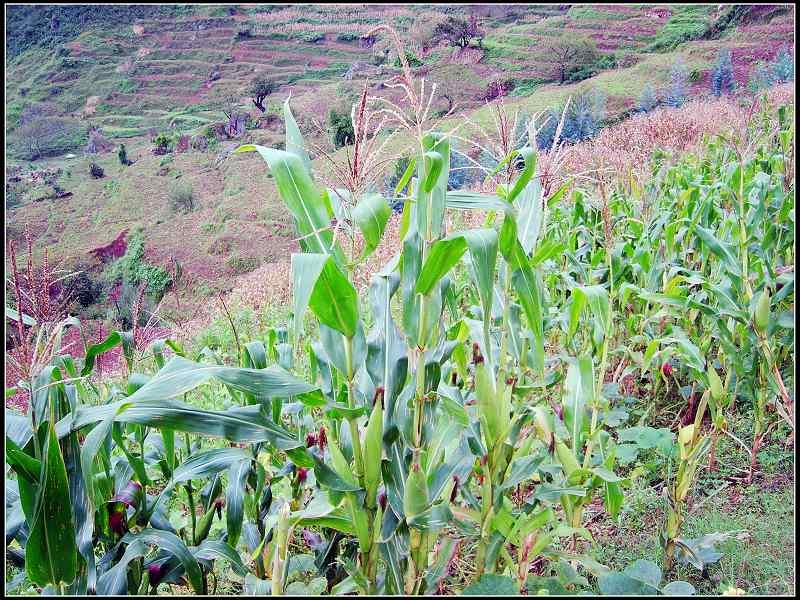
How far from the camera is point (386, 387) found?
1202 millimetres

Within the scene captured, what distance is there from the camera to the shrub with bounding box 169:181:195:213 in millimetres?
12656

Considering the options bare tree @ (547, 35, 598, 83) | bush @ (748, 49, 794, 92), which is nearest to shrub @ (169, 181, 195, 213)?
bare tree @ (547, 35, 598, 83)

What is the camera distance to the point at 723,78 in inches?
407

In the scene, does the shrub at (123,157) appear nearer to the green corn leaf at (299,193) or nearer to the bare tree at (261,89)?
the bare tree at (261,89)

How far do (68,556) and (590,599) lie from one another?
1077 millimetres

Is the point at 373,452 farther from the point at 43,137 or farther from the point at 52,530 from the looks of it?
the point at 43,137

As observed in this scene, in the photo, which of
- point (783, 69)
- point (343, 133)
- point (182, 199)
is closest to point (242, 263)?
point (182, 199)

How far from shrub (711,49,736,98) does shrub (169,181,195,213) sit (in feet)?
39.2

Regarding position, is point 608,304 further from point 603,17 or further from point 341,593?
point 603,17

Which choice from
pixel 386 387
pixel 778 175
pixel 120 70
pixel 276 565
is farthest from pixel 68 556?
pixel 120 70

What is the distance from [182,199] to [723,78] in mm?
12349

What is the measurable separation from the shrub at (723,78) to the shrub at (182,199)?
39.2ft

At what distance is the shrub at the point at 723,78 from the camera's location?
1025cm

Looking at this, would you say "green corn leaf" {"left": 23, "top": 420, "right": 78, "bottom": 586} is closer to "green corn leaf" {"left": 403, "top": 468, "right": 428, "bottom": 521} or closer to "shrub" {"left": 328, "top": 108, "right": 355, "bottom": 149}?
"green corn leaf" {"left": 403, "top": 468, "right": 428, "bottom": 521}
